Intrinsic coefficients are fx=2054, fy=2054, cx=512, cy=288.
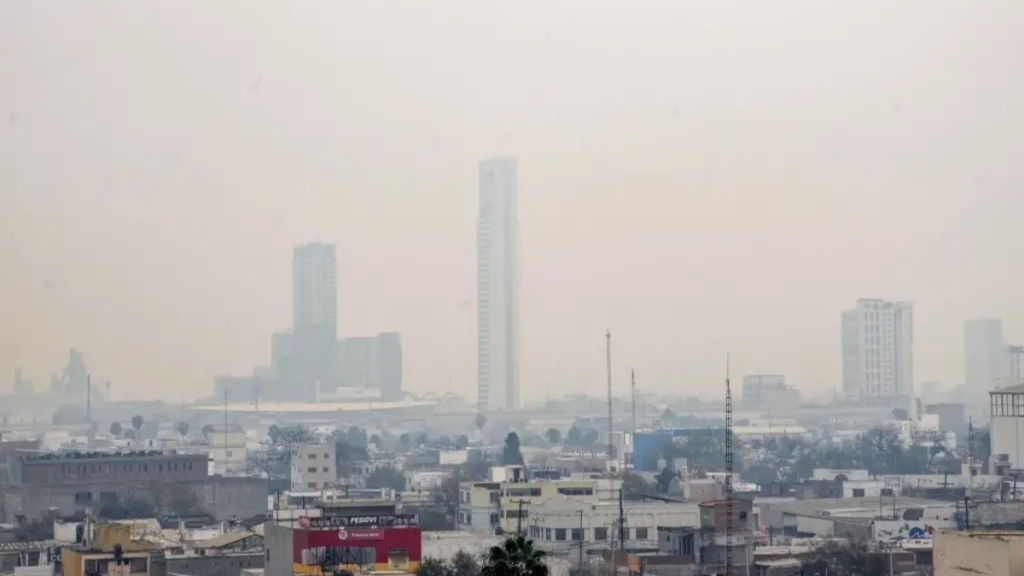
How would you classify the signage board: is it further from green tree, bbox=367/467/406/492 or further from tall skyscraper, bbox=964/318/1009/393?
tall skyscraper, bbox=964/318/1009/393

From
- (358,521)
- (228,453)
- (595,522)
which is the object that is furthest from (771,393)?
(358,521)

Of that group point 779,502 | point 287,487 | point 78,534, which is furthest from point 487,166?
point 78,534

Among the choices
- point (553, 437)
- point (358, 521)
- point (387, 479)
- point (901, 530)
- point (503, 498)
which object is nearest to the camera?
point (358, 521)

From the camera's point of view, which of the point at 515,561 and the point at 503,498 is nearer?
the point at 515,561

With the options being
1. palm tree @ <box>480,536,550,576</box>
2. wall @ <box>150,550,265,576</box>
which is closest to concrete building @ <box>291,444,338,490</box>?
wall @ <box>150,550,265,576</box>

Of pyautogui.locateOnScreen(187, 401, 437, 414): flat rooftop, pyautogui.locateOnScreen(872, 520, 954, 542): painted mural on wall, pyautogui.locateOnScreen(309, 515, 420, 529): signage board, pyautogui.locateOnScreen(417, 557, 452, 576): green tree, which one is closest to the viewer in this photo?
pyautogui.locateOnScreen(309, 515, 420, 529): signage board

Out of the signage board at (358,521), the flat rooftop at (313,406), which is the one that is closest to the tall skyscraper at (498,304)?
the flat rooftop at (313,406)

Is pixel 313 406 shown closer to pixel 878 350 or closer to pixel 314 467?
pixel 878 350

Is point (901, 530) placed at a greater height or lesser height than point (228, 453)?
lesser
